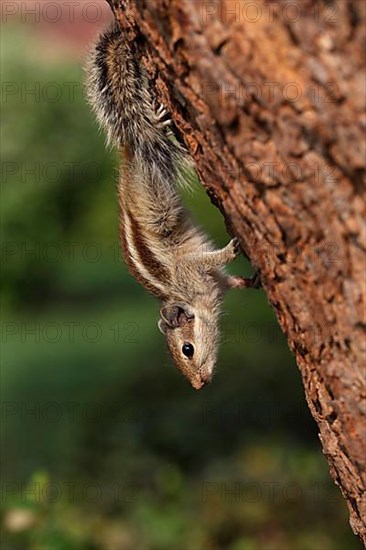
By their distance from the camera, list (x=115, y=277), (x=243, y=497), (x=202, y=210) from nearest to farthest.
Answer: (x=243, y=497) → (x=202, y=210) → (x=115, y=277)

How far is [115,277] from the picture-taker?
1222cm

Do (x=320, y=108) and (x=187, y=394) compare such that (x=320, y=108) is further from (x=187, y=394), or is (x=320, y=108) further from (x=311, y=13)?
(x=187, y=394)

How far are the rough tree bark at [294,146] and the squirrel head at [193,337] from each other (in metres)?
1.72

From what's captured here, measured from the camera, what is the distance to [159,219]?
394 cm

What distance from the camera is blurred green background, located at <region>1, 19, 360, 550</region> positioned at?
6059 millimetres

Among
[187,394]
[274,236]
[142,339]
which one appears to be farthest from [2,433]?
[274,236]

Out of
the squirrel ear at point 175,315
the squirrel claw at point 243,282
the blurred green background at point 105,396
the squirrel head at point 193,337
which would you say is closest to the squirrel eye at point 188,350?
the squirrel head at point 193,337

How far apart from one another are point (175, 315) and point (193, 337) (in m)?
0.14

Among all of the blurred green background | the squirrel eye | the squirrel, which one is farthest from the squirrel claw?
the blurred green background

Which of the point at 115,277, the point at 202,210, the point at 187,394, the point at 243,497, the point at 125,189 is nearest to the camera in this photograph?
the point at 125,189

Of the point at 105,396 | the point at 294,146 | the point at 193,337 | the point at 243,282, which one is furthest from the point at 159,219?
the point at 105,396

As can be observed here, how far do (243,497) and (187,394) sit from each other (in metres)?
1.82

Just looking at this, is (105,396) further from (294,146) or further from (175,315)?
(294,146)

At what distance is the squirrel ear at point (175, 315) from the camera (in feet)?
13.9
